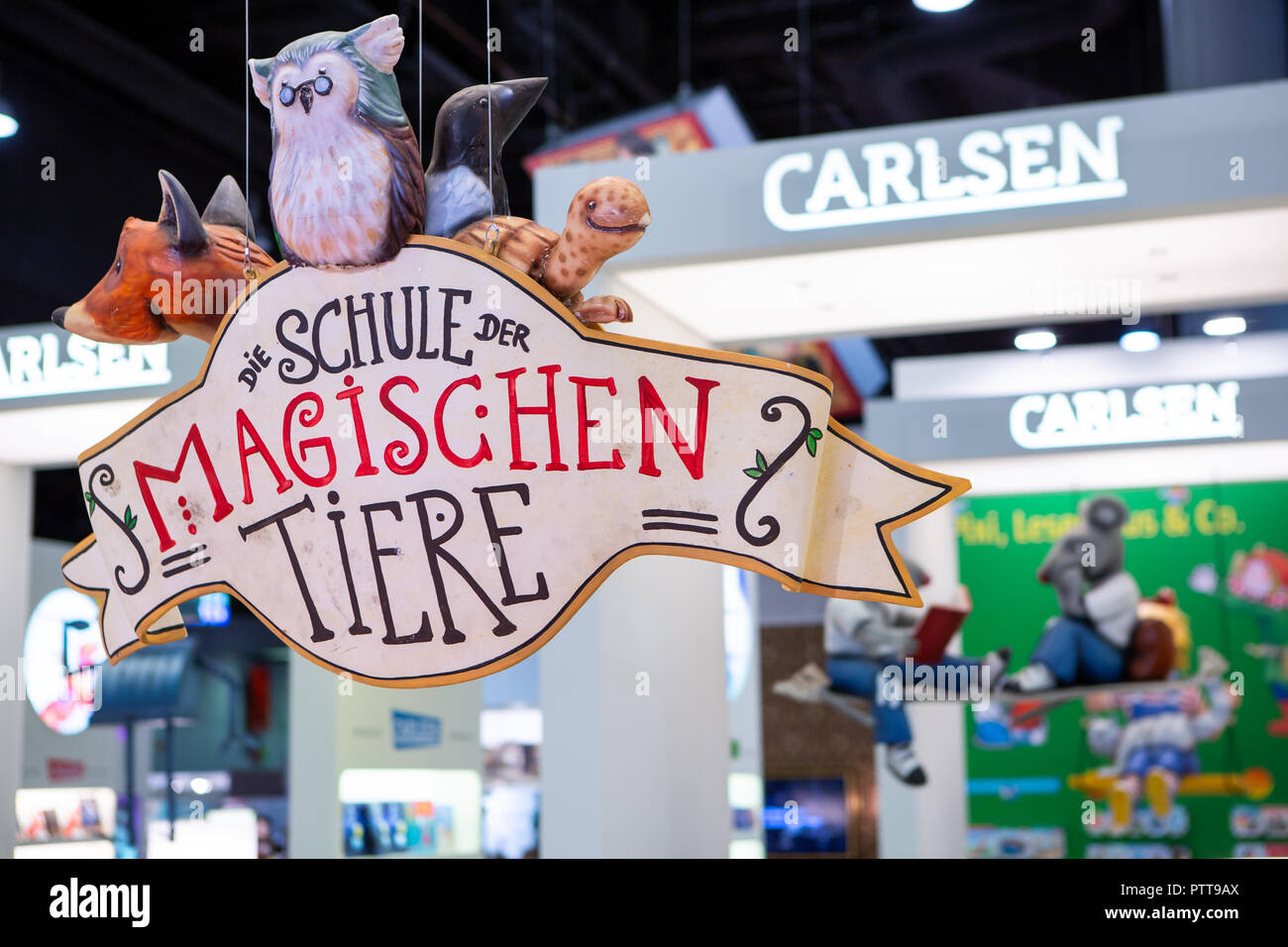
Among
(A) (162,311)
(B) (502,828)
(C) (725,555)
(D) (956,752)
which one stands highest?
(A) (162,311)

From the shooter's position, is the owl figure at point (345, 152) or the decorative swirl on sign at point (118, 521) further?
the decorative swirl on sign at point (118, 521)

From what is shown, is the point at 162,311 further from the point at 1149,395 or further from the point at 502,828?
the point at 502,828

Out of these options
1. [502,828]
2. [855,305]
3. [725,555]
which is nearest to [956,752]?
[855,305]

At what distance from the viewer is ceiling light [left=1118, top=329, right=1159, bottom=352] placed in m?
7.61

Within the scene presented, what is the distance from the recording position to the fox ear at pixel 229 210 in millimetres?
2730

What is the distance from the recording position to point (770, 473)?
2303 mm

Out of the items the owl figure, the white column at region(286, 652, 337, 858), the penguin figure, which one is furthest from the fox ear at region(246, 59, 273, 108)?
the white column at region(286, 652, 337, 858)

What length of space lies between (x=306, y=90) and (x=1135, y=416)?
4.07 meters

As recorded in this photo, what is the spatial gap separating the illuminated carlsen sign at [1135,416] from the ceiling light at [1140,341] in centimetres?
183

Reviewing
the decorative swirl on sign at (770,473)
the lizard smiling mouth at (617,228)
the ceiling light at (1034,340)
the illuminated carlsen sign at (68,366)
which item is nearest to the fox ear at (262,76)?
the lizard smiling mouth at (617,228)

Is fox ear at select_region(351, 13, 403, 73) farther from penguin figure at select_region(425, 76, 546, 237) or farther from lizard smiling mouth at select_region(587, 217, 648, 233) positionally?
lizard smiling mouth at select_region(587, 217, 648, 233)

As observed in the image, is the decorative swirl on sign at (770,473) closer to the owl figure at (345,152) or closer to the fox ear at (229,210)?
the owl figure at (345,152)
